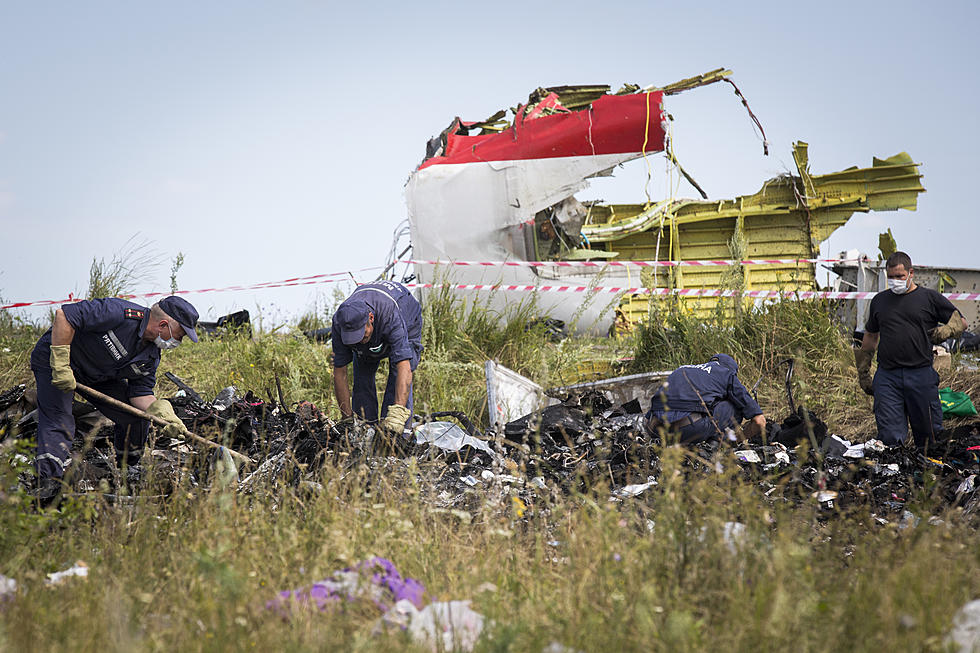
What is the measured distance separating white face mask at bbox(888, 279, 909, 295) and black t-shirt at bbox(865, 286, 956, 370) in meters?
0.04

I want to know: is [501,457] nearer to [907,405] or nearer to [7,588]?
[7,588]

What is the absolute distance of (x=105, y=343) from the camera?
4934mm

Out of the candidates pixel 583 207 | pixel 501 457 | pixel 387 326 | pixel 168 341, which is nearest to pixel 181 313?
pixel 168 341

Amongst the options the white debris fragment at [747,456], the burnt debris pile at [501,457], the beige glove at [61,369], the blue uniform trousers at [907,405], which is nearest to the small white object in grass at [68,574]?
the burnt debris pile at [501,457]

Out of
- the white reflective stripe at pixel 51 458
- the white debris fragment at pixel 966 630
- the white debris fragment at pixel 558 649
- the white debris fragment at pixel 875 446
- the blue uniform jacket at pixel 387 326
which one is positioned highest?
the blue uniform jacket at pixel 387 326

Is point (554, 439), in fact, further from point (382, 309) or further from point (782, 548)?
point (782, 548)

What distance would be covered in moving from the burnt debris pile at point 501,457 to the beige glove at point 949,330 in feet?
2.50

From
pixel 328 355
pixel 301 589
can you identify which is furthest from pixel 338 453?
pixel 328 355

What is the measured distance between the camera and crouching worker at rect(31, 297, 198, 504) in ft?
15.4

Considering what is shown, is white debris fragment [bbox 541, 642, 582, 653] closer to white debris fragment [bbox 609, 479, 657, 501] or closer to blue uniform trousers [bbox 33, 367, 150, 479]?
white debris fragment [bbox 609, 479, 657, 501]

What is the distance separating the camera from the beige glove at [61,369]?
4652 millimetres

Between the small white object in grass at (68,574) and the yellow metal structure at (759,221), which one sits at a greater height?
the yellow metal structure at (759,221)

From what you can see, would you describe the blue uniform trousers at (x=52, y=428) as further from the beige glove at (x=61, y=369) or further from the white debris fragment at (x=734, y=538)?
the white debris fragment at (x=734, y=538)

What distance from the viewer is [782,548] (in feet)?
7.66
